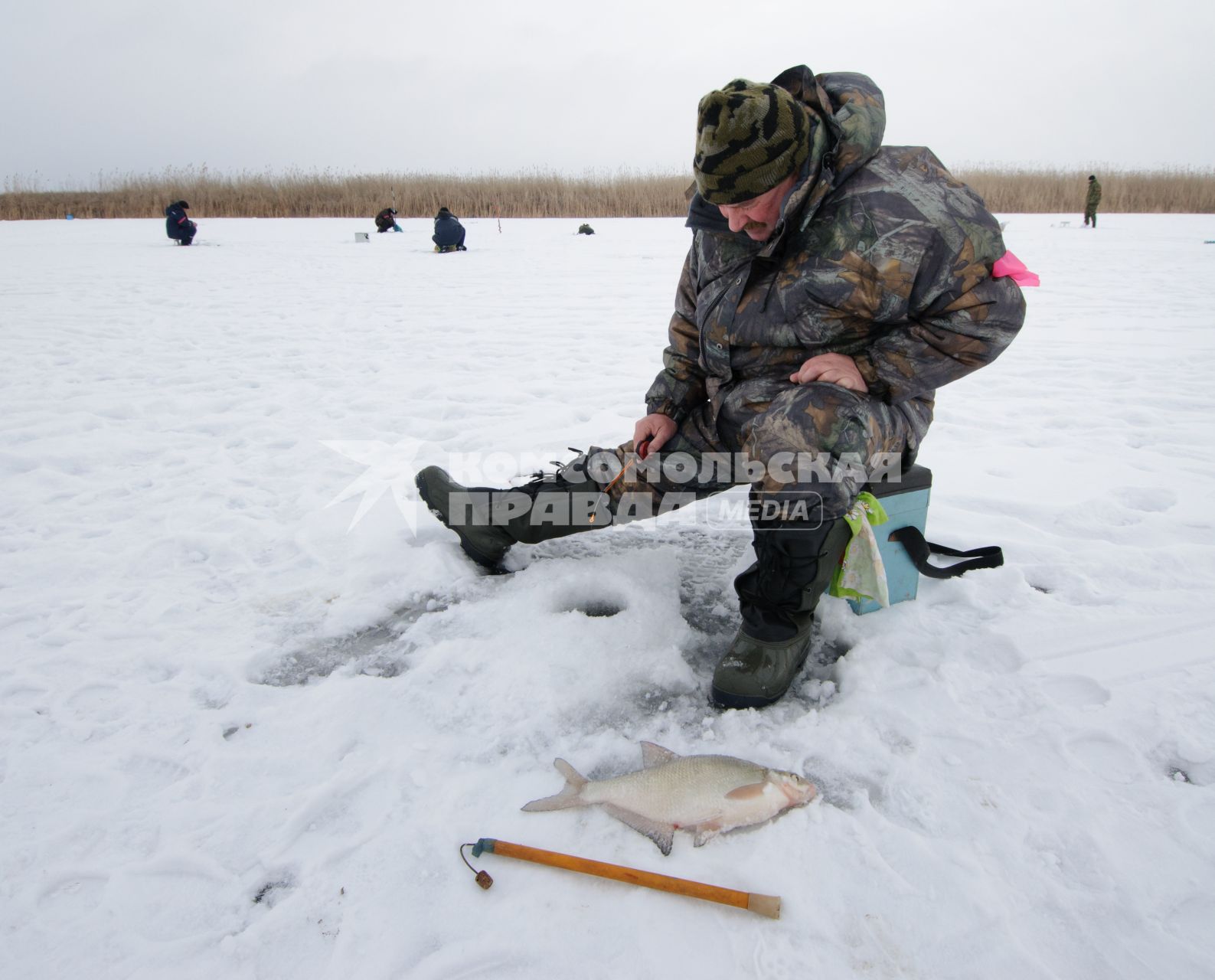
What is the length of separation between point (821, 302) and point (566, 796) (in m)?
1.25

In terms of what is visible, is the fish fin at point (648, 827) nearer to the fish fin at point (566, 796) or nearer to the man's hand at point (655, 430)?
the fish fin at point (566, 796)

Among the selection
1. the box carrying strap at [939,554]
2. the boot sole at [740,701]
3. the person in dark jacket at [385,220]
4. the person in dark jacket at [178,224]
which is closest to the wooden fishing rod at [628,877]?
the boot sole at [740,701]

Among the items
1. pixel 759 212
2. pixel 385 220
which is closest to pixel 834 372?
pixel 759 212

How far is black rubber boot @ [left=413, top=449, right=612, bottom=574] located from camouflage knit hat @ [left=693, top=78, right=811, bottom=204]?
929mm

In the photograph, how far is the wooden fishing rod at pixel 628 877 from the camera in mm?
1188

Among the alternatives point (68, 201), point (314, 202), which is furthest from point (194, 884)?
point (68, 201)

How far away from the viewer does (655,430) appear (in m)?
2.22

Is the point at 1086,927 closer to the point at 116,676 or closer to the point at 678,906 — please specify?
the point at 678,906

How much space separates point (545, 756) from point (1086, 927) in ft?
3.20

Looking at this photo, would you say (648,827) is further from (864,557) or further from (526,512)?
(526,512)

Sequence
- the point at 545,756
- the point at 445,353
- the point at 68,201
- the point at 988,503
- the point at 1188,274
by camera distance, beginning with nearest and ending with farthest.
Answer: the point at 545,756
the point at 988,503
the point at 445,353
the point at 1188,274
the point at 68,201

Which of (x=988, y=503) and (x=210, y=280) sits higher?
(x=210, y=280)

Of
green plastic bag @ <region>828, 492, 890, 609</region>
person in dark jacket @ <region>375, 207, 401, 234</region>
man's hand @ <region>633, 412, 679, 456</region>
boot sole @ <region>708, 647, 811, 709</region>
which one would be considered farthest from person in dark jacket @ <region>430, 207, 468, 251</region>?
boot sole @ <region>708, 647, 811, 709</region>

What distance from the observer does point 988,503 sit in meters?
2.65
